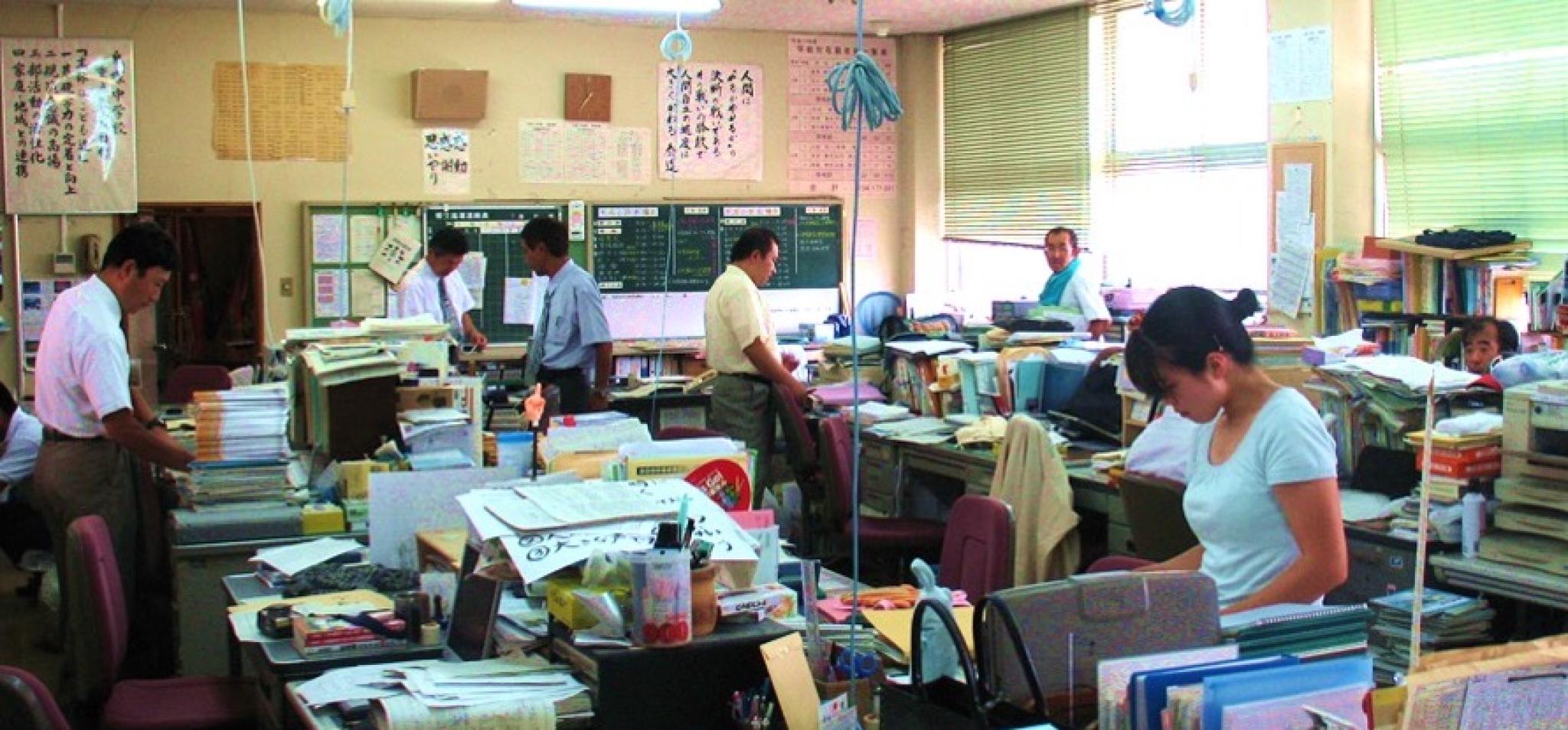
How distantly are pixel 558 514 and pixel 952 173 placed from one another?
7.37 m

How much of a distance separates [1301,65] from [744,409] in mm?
2946

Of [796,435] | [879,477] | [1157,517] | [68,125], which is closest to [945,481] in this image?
[879,477]

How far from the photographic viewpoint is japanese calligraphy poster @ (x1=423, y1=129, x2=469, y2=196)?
8781 millimetres

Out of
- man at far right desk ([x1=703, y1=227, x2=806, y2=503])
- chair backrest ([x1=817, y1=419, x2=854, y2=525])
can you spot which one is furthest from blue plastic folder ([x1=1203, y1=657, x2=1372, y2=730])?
man at far right desk ([x1=703, y1=227, x2=806, y2=503])

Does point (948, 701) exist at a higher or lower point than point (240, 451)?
lower

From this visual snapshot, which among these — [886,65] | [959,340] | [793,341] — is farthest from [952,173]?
[959,340]

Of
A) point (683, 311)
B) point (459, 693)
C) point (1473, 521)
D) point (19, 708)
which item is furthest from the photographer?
point (683, 311)

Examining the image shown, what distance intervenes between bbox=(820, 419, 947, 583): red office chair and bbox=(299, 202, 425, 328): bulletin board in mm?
3455

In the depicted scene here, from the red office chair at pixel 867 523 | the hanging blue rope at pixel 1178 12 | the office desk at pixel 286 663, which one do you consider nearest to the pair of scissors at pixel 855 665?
the office desk at pixel 286 663

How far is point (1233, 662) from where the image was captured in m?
1.94

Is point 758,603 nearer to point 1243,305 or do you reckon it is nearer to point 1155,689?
point 1155,689

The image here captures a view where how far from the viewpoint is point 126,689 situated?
11.8 ft

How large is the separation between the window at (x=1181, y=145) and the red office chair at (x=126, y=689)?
5.40 m

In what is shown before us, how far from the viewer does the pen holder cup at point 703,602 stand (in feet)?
8.00
